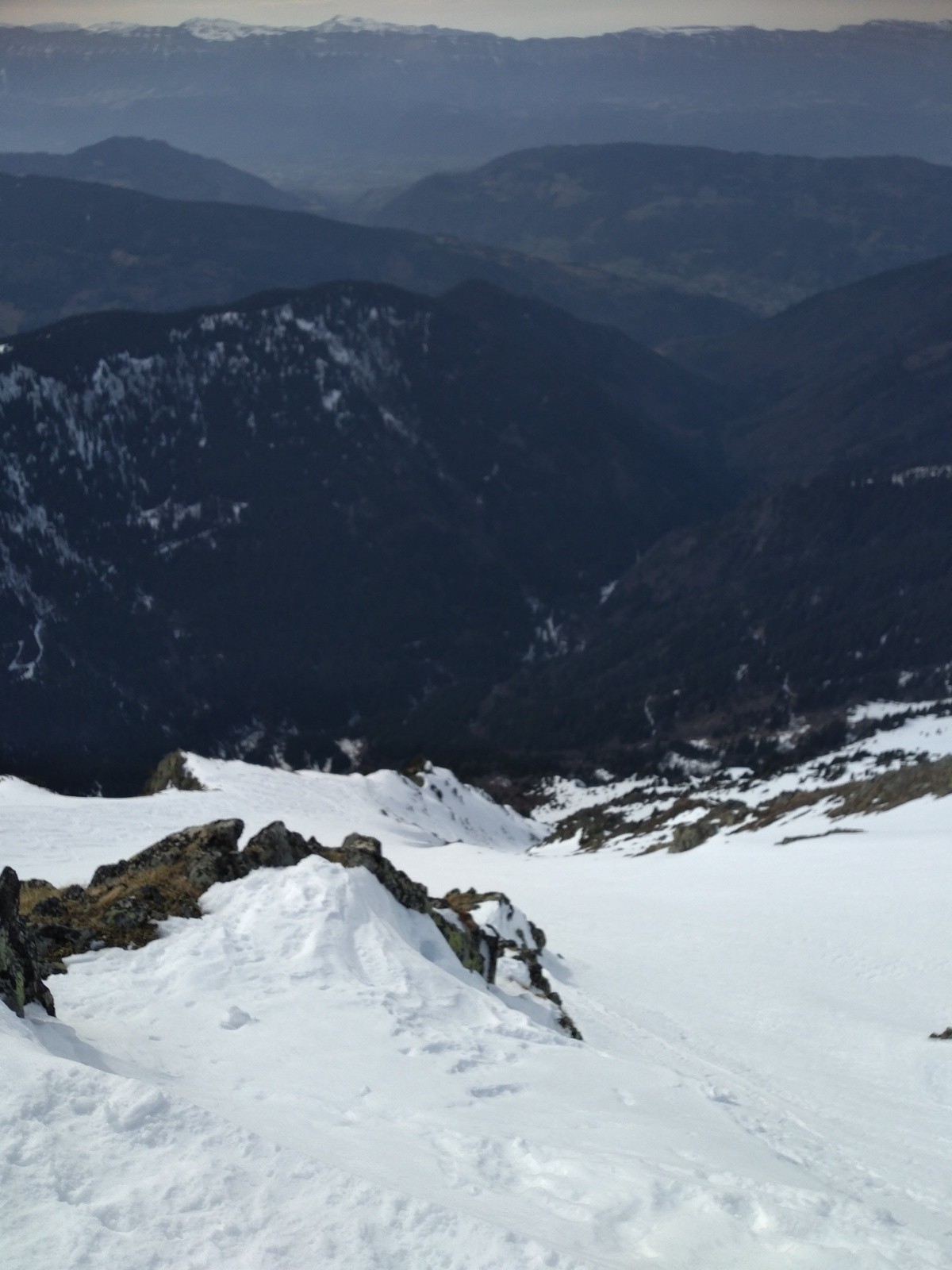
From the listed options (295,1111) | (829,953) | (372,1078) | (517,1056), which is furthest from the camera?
(829,953)

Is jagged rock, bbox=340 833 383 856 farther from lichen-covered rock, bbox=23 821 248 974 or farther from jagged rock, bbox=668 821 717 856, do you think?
jagged rock, bbox=668 821 717 856

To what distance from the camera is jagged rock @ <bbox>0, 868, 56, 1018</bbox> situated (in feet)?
48.5

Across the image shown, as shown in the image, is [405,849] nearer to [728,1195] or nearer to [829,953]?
[829,953]

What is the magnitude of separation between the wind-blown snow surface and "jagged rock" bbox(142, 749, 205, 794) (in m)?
50.6

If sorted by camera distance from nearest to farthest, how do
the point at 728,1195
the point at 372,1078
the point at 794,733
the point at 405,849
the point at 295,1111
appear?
1. the point at 728,1195
2. the point at 295,1111
3. the point at 372,1078
4. the point at 405,849
5. the point at 794,733

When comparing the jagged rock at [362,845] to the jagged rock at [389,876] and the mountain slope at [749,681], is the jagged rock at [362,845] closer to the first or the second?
the jagged rock at [389,876]

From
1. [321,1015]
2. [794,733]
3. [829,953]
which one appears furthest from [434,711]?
[321,1015]

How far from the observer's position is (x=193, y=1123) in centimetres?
1178

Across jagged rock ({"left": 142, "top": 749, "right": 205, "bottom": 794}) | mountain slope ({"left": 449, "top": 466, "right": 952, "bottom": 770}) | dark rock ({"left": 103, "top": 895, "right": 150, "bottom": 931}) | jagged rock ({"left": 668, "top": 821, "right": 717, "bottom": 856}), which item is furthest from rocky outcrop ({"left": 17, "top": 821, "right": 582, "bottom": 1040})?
mountain slope ({"left": 449, "top": 466, "right": 952, "bottom": 770})

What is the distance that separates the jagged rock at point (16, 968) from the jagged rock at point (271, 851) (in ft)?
30.0

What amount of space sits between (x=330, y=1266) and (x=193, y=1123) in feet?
8.92

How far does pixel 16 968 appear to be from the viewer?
1506cm

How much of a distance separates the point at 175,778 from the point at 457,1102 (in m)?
→ 74.2

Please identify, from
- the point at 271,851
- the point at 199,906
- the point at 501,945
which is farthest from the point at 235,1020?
the point at 501,945
